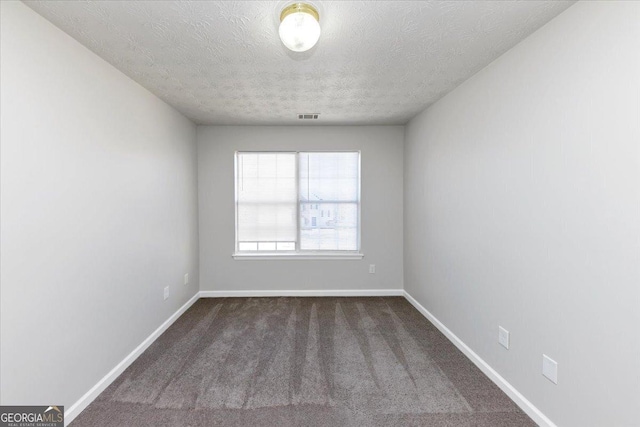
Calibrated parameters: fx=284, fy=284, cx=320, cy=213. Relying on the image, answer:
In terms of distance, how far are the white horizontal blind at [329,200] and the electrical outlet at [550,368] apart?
2.58 meters

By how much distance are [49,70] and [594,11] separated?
9.65 ft

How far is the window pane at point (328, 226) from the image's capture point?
4078 mm

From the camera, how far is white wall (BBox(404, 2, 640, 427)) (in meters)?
1.29

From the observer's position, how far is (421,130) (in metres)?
3.41

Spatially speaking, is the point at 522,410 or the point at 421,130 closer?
the point at 522,410

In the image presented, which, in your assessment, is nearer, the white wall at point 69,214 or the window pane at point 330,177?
the white wall at point 69,214

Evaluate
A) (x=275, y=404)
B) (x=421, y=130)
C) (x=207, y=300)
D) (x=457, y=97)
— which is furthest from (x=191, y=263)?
(x=457, y=97)

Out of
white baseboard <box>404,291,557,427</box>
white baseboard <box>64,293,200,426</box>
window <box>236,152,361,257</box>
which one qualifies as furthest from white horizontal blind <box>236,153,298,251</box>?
white baseboard <box>404,291,557,427</box>

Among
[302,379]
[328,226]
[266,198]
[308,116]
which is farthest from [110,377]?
[308,116]

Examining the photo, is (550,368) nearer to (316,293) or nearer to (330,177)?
(316,293)

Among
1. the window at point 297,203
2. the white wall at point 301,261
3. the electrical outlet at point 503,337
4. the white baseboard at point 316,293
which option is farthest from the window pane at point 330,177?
the electrical outlet at point 503,337

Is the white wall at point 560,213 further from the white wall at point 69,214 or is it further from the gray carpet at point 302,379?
the white wall at point 69,214

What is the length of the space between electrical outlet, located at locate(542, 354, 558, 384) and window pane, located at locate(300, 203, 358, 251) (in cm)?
258

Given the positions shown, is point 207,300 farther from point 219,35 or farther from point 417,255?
point 219,35
